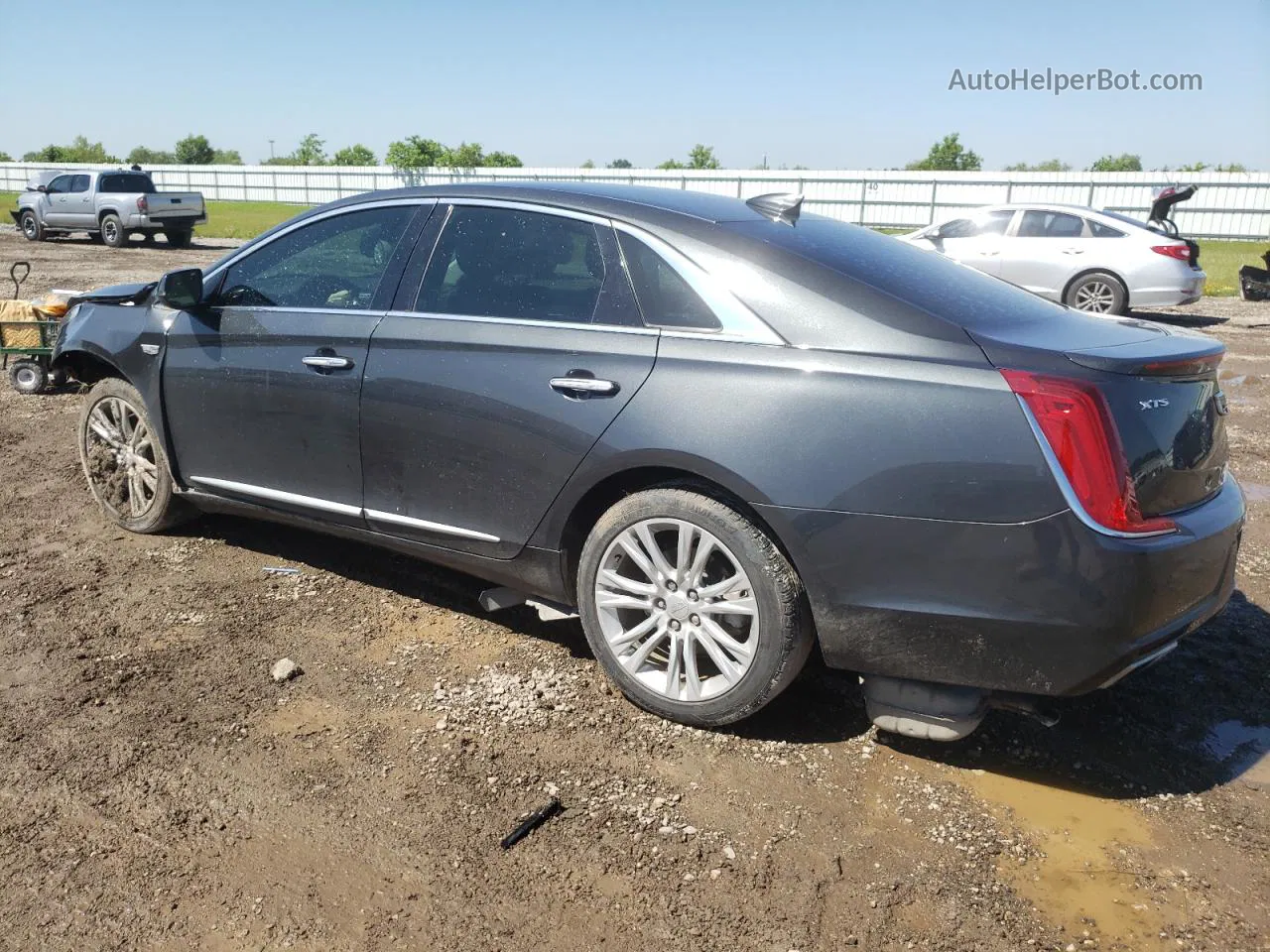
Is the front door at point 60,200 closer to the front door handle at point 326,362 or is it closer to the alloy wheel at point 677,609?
the front door handle at point 326,362

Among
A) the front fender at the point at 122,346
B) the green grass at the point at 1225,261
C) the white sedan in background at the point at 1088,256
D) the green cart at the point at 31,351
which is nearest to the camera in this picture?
the front fender at the point at 122,346

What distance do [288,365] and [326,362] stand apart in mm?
242

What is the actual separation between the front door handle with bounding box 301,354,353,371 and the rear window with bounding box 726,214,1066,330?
1.57 metres

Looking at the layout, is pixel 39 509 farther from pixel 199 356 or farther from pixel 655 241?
pixel 655 241

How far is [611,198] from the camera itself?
12.1 ft

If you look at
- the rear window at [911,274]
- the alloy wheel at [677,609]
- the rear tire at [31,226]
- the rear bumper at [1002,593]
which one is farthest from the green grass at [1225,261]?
the rear tire at [31,226]

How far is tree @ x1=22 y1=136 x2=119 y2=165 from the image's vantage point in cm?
7519

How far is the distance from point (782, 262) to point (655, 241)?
460mm

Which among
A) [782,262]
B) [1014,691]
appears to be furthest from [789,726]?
[782,262]

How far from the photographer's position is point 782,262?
3.26 m

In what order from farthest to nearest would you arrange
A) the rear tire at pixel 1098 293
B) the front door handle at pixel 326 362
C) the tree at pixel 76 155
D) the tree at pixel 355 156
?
the tree at pixel 355 156
the tree at pixel 76 155
the rear tire at pixel 1098 293
the front door handle at pixel 326 362

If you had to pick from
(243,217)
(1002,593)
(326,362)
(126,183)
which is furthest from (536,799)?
(243,217)

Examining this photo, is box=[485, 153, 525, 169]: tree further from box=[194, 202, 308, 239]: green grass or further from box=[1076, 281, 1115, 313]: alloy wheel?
box=[1076, 281, 1115, 313]: alloy wheel

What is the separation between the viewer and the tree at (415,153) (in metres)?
88.3
